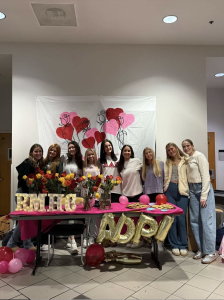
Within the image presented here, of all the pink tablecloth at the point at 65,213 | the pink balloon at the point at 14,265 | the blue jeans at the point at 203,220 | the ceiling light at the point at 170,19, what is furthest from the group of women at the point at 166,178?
the ceiling light at the point at 170,19

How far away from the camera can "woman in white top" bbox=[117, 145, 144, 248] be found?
3422 mm

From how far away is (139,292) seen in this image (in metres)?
2.24

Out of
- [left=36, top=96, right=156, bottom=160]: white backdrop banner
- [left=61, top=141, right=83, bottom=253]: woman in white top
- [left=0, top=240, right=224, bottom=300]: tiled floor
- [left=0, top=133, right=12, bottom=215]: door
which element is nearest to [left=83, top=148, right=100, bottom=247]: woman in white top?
[left=61, top=141, right=83, bottom=253]: woman in white top

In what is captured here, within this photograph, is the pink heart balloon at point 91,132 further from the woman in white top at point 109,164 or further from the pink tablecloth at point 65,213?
the pink tablecloth at point 65,213

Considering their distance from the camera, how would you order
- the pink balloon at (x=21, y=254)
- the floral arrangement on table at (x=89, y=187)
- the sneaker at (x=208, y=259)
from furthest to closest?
the sneaker at (x=208, y=259)
the pink balloon at (x=21, y=254)
the floral arrangement on table at (x=89, y=187)

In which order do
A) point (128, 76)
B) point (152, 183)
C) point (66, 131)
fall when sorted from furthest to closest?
point (128, 76) → point (66, 131) → point (152, 183)

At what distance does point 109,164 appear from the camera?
356 centimetres

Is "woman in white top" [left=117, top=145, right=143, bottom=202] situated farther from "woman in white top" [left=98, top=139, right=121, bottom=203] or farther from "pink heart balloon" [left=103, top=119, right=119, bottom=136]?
"pink heart balloon" [left=103, top=119, right=119, bottom=136]

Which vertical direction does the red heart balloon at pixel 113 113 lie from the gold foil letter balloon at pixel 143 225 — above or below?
above

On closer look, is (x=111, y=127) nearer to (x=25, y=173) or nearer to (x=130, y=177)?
(x=130, y=177)

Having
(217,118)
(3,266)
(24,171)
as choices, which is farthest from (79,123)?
(217,118)

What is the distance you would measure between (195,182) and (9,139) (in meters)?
4.55

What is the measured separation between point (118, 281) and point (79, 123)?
8.07 feet

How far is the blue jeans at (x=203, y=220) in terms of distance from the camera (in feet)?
9.82
